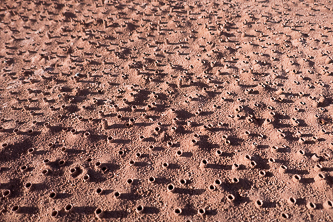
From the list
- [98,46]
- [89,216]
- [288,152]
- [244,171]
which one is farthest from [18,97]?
[288,152]

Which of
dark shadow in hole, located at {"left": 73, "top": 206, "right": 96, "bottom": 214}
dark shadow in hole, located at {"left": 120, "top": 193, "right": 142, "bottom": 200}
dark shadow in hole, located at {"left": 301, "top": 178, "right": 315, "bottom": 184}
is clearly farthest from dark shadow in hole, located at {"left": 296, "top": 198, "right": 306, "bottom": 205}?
dark shadow in hole, located at {"left": 73, "top": 206, "right": 96, "bottom": 214}

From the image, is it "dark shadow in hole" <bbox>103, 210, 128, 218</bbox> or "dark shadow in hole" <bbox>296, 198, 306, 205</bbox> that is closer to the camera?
"dark shadow in hole" <bbox>103, 210, 128, 218</bbox>

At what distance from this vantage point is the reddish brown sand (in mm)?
7977

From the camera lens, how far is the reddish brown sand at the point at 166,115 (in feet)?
26.2

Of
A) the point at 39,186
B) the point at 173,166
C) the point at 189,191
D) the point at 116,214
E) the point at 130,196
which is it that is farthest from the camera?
the point at 173,166

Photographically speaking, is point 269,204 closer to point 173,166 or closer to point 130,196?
point 173,166

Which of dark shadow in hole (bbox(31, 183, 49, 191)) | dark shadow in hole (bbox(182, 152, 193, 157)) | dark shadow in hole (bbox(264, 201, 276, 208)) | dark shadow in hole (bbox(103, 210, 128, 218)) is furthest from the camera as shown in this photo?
dark shadow in hole (bbox(182, 152, 193, 157))

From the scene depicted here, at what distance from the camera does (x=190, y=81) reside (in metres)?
13.2

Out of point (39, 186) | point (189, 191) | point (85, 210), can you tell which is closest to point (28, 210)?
point (39, 186)

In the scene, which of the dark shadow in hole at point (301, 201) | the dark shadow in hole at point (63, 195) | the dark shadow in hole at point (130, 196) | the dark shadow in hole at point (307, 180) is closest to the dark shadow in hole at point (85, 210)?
the dark shadow in hole at point (63, 195)

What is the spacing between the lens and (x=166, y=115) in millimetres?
11320

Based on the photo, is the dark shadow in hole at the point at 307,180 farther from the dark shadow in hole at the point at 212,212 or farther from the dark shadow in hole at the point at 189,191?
the dark shadow in hole at the point at 189,191

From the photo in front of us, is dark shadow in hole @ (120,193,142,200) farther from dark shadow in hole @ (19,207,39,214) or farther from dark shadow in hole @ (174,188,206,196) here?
dark shadow in hole @ (19,207,39,214)

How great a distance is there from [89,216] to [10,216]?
3.09 metres
